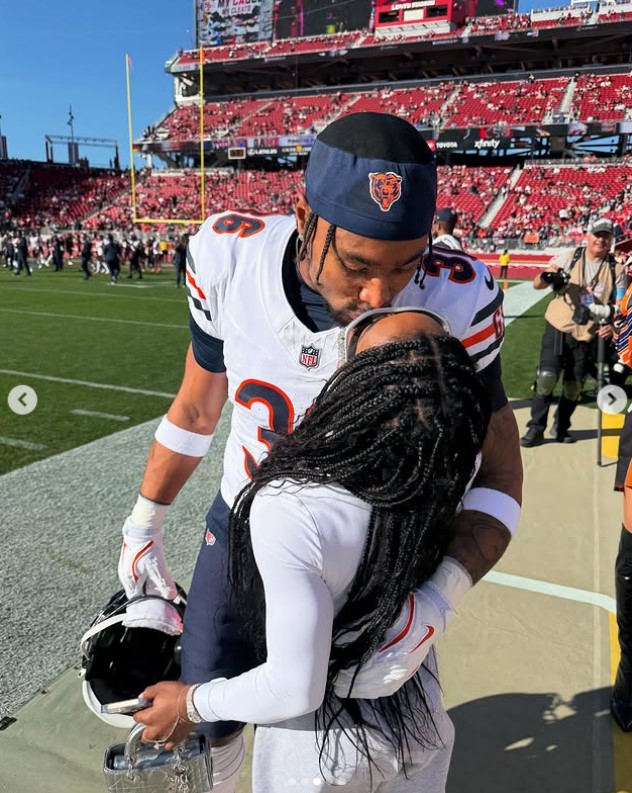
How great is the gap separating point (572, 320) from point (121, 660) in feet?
14.4

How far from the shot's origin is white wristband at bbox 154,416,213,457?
1.79 metres

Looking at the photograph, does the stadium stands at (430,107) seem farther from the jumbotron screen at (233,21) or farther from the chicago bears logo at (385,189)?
the chicago bears logo at (385,189)

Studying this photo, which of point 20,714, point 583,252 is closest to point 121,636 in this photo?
point 20,714

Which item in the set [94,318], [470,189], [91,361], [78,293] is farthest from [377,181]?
[470,189]

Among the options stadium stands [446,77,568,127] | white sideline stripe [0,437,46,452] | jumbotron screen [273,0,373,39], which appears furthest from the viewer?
jumbotron screen [273,0,373,39]

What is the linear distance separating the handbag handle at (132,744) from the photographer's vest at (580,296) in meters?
4.49

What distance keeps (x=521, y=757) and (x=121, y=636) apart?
1370 mm

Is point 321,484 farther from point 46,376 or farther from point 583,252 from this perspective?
point 46,376

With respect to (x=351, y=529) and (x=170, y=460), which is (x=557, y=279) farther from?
(x=351, y=529)

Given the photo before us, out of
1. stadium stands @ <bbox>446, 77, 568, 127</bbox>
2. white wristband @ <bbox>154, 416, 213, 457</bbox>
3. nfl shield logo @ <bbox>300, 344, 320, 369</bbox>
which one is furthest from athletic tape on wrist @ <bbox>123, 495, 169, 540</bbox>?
stadium stands @ <bbox>446, 77, 568, 127</bbox>

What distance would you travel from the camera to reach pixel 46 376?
701 centimetres

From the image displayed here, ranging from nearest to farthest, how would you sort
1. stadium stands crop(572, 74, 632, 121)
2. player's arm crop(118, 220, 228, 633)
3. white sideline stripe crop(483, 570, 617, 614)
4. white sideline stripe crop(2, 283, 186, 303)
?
player's arm crop(118, 220, 228, 633), white sideline stripe crop(483, 570, 617, 614), white sideline stripe crop(2, 283, 186, 303), stadium stands crop(572, 74, 632, 121)

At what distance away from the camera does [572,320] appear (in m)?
4.90

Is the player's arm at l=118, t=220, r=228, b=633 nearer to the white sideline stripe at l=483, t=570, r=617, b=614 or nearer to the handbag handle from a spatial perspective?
the handbag handle
